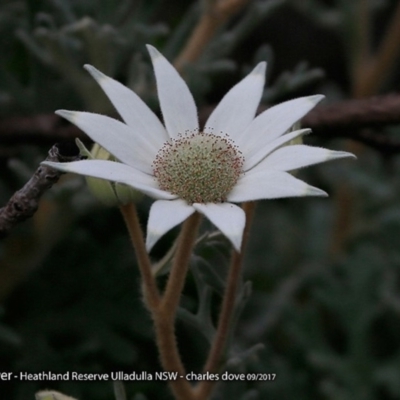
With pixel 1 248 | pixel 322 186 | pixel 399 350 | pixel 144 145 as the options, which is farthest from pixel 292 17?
pixel 144 145

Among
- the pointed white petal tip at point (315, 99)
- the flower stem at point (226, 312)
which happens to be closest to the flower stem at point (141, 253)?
the flower stem at point (226, 312)

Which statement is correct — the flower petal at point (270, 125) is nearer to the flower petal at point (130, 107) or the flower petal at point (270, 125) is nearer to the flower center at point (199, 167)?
the flower center at point (199, 167)

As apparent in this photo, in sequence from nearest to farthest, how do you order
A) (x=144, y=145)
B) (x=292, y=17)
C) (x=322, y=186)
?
(x=144, y=145) < (x=322, y=186) < (x=292, y=17)

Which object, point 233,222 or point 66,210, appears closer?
point 233,222

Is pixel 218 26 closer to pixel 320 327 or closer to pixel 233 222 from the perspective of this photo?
pixel 320 327

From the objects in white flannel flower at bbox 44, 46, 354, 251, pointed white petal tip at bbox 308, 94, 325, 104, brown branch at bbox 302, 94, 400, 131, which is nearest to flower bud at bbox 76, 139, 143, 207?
white flannel flower at bbox 44, 46, 354, 251

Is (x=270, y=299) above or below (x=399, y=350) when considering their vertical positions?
above

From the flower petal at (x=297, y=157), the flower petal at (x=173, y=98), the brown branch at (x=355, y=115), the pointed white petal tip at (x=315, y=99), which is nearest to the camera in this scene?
the flower petal at (x=297, y=157)

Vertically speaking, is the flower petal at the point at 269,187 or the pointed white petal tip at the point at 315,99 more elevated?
the pointed white petal tip at the point at 315,99
